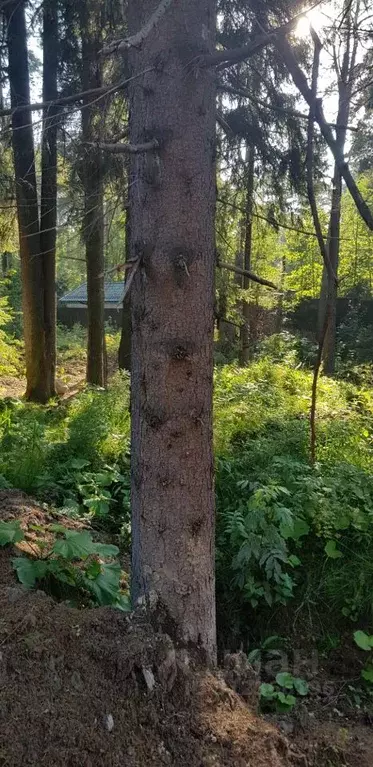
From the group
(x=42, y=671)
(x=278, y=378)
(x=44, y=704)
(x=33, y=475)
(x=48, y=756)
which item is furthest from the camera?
(x=278, y=378)

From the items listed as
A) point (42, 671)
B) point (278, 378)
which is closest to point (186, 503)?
point (42, 671)

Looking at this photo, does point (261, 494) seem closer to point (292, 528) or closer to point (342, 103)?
point (292, 528)

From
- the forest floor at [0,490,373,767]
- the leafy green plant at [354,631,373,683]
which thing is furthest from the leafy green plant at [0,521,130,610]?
the leafy green plant at [354,631,373,683]

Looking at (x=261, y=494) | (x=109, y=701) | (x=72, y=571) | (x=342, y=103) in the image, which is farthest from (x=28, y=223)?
(x=109, y=701)

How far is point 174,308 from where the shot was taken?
1.94 metres

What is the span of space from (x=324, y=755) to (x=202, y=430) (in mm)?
1349

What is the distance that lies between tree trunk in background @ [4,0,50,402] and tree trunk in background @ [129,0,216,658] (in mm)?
5383

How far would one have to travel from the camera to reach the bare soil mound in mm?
1453

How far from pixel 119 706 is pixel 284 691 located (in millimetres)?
1311

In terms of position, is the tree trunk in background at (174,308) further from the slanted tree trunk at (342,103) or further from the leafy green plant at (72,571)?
the slanted tree trunk at (342,103)

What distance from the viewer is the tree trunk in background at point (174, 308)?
1921 millimetres

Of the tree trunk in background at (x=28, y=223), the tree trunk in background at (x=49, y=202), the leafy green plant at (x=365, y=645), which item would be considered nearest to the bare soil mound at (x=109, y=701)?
the leafy green plant at (x=365, y=645)

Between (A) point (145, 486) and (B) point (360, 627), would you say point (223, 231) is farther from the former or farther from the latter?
(B) point (360, 627)

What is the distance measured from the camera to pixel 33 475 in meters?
3.84
